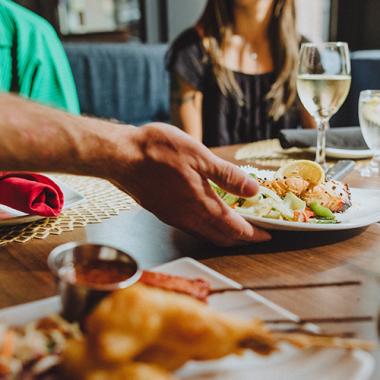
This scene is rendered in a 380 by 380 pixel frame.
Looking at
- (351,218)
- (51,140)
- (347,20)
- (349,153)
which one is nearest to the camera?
(51,140)

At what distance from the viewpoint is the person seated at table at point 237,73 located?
Answer: 2193mm

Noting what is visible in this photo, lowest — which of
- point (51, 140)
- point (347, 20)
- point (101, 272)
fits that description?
point (101, 272)

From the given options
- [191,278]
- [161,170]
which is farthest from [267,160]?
[191,278]

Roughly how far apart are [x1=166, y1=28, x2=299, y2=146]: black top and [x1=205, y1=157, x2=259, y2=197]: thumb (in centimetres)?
154

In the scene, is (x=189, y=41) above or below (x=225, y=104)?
above

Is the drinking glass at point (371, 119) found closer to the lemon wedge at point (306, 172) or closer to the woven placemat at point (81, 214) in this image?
the lemon wedge at point (306, 172)

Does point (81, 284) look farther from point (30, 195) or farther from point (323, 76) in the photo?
point (323, 76)

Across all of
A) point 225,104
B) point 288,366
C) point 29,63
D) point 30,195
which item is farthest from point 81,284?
point 225,104

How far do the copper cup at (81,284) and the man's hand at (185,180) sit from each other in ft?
0.73

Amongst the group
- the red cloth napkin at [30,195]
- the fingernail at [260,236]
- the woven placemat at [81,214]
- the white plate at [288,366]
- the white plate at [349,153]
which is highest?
the red cloth napkin at [30,195]

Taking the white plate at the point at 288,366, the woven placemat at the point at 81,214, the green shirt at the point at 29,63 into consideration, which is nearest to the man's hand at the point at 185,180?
the woven placemat at the point at 81,214

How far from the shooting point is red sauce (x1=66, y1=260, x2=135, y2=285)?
51 centimetres

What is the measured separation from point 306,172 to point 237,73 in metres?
1.44

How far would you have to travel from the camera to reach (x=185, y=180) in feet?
2.39
